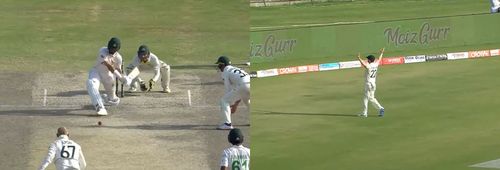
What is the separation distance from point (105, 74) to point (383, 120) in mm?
6613

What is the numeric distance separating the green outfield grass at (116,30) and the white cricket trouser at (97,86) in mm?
4475

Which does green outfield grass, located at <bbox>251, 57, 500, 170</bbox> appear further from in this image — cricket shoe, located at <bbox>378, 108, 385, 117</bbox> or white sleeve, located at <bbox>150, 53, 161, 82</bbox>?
white sleeve, located at <bbox>150, 53, 161, 82</bbox>

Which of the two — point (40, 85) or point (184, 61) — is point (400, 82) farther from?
point (40, 85)

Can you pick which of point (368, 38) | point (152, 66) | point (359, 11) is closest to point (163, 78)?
point (152, 66)

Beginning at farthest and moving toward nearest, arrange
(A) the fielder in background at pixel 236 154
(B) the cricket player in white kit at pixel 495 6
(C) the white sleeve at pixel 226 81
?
(B) the cricket player in white kit at pixel 495 6 → (C) the white sleeve at pixel 226 81 → (A) the fielder in background at pixel 236 154

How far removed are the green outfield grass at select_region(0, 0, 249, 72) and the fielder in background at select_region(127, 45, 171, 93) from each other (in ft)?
10.2

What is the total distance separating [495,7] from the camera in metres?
37.1

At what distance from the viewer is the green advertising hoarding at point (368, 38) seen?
32750mm

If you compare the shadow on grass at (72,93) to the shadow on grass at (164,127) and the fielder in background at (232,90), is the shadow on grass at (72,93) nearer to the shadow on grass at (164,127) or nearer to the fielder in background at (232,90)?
the shadow on grass at (164,127)

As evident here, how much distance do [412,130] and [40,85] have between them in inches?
330

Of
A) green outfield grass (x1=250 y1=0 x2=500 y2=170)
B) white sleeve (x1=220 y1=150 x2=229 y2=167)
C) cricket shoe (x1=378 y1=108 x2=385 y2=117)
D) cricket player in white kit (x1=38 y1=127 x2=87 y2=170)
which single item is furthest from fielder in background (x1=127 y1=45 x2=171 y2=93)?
white sleeve (x1=220 y1=150 x2=229 y2=167)

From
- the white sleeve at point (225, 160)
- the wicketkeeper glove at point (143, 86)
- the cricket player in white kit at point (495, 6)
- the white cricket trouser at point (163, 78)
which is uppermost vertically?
the cricket player in white kit at point (495, 6)

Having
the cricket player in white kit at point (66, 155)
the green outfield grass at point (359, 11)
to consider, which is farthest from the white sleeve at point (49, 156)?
the green outfield grass at point (359, 11)

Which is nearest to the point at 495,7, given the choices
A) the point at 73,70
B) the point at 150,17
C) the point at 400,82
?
the point at 400,82
